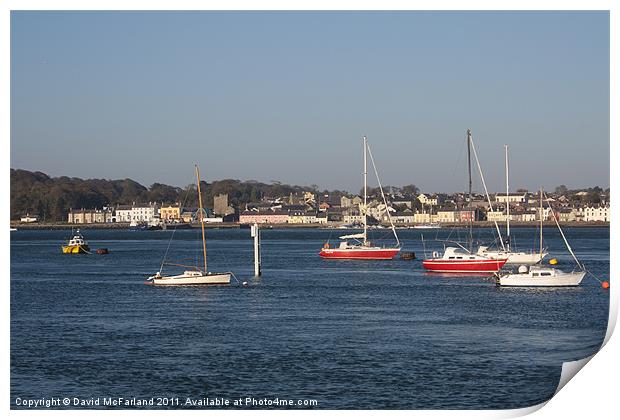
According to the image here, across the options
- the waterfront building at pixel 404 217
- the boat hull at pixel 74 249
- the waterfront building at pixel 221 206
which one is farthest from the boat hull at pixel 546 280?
the waterfront building at pixel 404 217

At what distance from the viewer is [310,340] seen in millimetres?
13062

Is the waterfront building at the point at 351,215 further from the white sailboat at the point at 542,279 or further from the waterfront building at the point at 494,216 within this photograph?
the white sailboat at the point at 542,279

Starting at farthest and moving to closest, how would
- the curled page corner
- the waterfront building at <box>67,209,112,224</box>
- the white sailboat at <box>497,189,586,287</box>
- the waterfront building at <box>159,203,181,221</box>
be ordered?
the waterfront building at <box>159,203,181,221</box> → the waterfront building at <box>67,209,112,224</box> → the white sailboat at <box>497,189,586,287</box> → the curled page corner

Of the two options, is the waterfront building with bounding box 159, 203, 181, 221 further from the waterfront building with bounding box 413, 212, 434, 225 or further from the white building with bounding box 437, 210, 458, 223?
the white building with bounding box 437, 210, 458, 223

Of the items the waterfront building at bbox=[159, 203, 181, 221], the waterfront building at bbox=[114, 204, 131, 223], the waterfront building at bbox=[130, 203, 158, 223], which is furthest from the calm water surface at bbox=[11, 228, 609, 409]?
the waterfront building at bbox=[159, 203, 181, 221]

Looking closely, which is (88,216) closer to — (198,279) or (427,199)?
(427,199)

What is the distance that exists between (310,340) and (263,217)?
245 feet

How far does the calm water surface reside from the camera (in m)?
10.2

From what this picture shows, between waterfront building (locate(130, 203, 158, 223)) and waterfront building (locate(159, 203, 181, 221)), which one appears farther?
waterfront building (locate(159, 203, 181, 221))

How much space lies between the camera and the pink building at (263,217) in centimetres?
8369

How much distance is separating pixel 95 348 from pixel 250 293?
7.53m

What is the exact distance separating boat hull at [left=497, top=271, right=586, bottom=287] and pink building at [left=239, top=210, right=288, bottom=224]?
2397 inches

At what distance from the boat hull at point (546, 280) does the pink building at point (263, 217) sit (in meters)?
60.9
